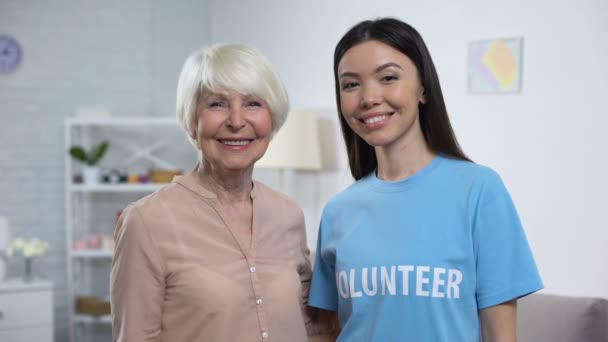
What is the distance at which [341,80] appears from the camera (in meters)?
1.62

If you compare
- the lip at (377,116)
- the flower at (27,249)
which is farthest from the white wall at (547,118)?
the flower at (27,249)

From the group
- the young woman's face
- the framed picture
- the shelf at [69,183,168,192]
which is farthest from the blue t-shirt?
the shelf at [69,183,168,192]

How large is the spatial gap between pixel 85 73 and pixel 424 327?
4346mm

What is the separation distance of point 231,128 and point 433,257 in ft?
1.58

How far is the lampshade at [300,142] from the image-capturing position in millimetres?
4113

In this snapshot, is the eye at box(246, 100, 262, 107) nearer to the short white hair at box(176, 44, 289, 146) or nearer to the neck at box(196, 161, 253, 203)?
the short white hair at box(176, 44, 289, 146)

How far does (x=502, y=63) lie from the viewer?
3.29 meters

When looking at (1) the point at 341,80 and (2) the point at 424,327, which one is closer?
(2) the point at 424,327

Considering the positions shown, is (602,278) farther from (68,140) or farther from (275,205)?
(68,140)

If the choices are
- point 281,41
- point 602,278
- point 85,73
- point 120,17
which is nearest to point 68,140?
point 85,73

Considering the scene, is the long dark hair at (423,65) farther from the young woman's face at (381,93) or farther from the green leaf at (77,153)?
the green leaf at (77,153)

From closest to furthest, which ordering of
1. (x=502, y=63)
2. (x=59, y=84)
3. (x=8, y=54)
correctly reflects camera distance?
(x=502, y=63) < (x=8, y=54) < (x=59, y=84)

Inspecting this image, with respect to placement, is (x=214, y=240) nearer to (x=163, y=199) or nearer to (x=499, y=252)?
(x=163, y=199)

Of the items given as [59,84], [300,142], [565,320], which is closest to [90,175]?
[59,84]
